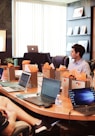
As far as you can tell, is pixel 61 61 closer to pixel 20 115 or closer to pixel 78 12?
pixel 78 12

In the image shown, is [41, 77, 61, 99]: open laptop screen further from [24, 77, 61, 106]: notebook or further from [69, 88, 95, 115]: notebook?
[69, 88, 95, 115]: notebook

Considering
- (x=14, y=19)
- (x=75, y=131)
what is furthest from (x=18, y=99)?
(x=14, y=19)

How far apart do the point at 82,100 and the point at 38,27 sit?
18.2 ft

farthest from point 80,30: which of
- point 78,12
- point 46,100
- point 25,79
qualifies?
point 46,100

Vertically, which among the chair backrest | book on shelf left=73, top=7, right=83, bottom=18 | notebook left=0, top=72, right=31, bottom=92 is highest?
book on shelf left=73, top=7, right=83, bottom=18

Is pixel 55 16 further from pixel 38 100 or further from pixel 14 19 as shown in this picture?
pixel 38 100

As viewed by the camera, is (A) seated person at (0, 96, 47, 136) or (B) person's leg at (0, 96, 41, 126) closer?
(A) seated person at (0, 96, 47, 136)

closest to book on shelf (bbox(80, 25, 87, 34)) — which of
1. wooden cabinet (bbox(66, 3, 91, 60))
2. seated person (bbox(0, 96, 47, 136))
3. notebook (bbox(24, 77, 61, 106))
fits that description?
wooden cabinet (bbox(66, 3, 91, 60))

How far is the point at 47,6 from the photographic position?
298 inches

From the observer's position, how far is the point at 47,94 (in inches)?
103

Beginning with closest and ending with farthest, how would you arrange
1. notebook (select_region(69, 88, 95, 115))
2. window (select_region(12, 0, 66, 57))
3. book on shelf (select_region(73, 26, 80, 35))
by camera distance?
notebook (select_region(69, 88, 95, 115))
window (select_region(12, 0, 66, 57))
book on shelf (select_region(73, 26, 80, 35))

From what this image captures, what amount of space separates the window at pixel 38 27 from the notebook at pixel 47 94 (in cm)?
460

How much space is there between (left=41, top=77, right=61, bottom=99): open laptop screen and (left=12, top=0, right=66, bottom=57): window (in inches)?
180

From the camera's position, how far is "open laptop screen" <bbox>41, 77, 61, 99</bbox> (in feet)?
8.14
